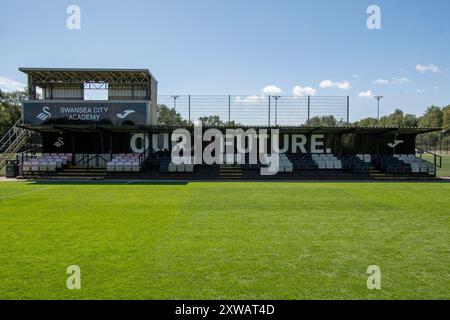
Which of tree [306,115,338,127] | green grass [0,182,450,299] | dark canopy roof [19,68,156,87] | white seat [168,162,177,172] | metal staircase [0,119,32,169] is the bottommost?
green grass [0,182,450,299]

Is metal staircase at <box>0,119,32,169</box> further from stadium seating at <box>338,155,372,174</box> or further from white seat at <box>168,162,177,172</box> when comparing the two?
stadium seating at <box>338,155,372,174</box>

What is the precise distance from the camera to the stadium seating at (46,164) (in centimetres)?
2330

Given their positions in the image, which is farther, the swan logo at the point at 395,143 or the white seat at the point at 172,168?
the swan logo at the point at 395,143

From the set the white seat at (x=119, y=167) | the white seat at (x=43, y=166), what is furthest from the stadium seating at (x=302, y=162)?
the white seat at (x=43, y=166)

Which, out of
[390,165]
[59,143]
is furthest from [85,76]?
[390,165]

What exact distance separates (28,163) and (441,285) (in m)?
24.3

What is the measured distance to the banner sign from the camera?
1043 inches

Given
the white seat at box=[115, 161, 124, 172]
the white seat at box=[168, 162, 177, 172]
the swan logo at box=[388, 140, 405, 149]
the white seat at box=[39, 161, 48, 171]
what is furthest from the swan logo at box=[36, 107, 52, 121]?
the swan logo at box=[388, 140, 405, 149]

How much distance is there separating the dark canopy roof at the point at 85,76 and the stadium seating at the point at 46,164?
6.32 meters

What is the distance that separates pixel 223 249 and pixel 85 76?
974 inches

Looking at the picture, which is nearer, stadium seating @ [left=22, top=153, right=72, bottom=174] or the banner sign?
stadium seating @ [left=22, top=153, right=72, bottom=174]

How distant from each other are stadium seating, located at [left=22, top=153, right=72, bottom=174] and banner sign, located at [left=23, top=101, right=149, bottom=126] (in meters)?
2.94

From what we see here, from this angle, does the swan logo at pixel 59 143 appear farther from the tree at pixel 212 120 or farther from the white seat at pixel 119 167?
the tree at pixel 212 120

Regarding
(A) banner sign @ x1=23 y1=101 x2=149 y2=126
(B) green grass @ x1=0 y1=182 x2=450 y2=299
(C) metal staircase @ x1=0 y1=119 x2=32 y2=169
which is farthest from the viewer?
(A) banner sign @ x1=23 y1=101 x2=149 y2=126
